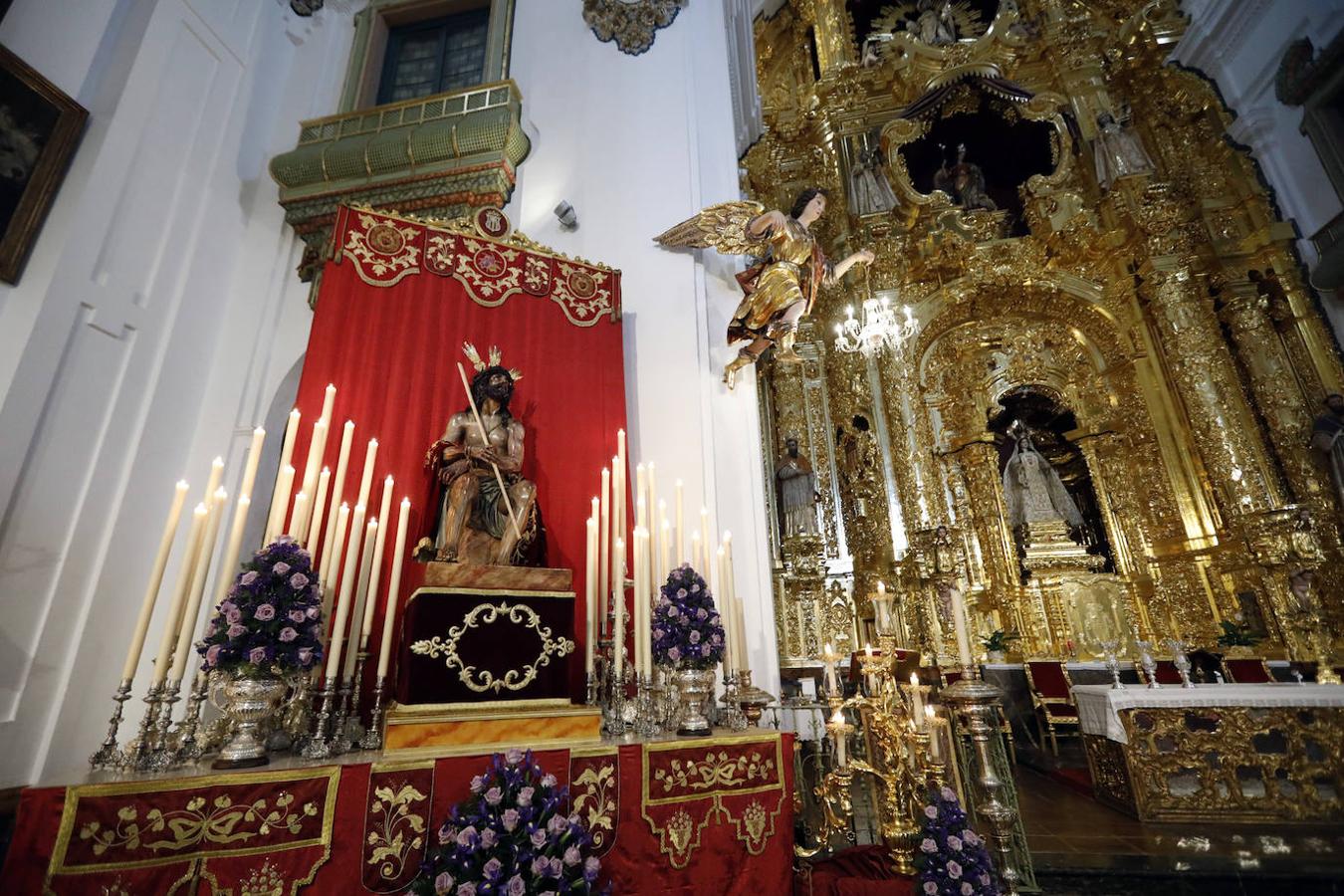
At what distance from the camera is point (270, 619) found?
2.01m

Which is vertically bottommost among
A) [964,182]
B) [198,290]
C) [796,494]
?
[796,494]

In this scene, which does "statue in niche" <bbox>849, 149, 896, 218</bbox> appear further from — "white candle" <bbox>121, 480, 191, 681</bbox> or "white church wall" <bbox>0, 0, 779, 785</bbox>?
"white candle" <bbox>121, 480, 191, 681</bbox>

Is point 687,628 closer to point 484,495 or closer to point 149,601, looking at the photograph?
point 484,495

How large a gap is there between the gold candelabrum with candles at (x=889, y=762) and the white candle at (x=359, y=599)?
80.3 inches

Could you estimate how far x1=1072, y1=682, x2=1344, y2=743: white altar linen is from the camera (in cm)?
371

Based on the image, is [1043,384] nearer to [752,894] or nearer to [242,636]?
[752,894]

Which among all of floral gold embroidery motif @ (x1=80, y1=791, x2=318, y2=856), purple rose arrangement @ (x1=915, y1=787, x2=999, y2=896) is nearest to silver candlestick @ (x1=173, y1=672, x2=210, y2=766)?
floral gold embroidery motif @ (x1=80, y1=791, x2=318, y2=856)

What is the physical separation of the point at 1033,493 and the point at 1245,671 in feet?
11.5

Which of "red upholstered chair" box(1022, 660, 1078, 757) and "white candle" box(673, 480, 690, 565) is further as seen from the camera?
"red upholstered chair" box(1022, 660, 1078, 757)

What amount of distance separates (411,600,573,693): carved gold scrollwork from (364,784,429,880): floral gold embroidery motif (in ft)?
1.78

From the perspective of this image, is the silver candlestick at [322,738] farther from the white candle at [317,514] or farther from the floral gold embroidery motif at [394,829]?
the white candle at [317,514]

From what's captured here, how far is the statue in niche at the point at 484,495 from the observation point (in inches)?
110

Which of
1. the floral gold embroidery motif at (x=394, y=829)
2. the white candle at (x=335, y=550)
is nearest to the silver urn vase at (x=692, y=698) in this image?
the floral gold embroidery motif at (x=394, y=829)

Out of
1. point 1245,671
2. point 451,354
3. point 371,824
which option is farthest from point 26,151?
point 1245,671
